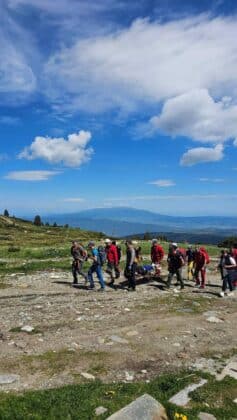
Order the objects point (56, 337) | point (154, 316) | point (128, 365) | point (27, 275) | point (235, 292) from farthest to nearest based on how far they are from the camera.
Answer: point (27, 275)
point (235, 292)
point (154, 316)
point (56, 337)
point (128, 365)

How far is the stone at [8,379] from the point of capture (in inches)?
432

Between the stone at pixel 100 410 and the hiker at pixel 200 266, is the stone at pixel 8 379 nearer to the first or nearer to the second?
the stone at pixel 100 410

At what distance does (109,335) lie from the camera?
1505 cm

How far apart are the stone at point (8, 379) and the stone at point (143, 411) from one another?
10.9ft

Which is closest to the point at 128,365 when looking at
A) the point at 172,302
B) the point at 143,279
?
the point at 172,302

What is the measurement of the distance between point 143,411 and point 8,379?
4000mm

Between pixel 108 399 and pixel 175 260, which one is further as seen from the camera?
pixel 175 260

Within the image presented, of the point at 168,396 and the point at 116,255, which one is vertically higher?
the point at 116,255

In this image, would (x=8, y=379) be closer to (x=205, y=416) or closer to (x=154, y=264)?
(x=205, y=416)

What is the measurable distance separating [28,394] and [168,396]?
3.36m

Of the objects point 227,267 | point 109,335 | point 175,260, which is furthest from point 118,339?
point 227,267

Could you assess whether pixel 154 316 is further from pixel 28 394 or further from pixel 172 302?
pixel 28 394

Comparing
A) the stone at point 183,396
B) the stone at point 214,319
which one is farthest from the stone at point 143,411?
the stone at point 214,319

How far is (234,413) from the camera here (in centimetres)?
963
